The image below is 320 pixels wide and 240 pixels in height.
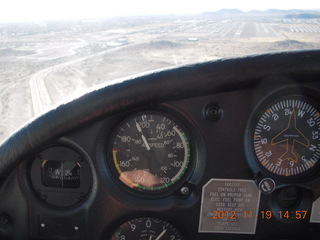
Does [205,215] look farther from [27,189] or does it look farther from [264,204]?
[27,189]

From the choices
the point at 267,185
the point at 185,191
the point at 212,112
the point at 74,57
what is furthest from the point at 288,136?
the point at 74,57

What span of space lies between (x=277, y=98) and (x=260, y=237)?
2.89ft

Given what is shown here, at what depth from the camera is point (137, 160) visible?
1.86 meters

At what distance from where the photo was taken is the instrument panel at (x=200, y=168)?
178 centimetres

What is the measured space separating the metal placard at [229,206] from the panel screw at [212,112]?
38 cm

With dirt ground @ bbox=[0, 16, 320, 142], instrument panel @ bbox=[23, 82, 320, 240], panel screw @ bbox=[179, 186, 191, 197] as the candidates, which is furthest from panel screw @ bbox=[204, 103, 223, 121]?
panel screw @ bbox=[179, 186, 191, 197]

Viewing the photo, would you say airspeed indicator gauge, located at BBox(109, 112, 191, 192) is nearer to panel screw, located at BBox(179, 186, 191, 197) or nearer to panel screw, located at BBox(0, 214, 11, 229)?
panel screw, located at BBox(179, 186, 191, 197)

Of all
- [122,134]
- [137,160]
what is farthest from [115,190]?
[122,134]

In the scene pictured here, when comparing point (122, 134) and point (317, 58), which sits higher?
point (317, 58)

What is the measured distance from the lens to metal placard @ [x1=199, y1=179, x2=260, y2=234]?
187 centimetres

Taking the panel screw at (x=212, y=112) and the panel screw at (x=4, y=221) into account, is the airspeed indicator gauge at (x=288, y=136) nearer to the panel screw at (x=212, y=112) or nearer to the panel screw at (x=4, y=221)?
the panel screw at (x=212, y=112)

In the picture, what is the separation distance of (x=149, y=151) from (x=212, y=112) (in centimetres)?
42

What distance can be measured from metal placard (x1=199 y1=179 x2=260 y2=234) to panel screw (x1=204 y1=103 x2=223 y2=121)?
1.24ft
